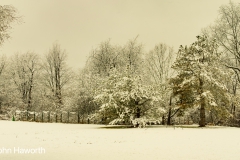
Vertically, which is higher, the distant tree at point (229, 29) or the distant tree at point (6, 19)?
the distant tree at point (229, 29)

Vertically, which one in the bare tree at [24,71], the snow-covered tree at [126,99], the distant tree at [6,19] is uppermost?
the bare tree at [24,71]

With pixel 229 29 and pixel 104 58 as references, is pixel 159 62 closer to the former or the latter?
pixel 104 58

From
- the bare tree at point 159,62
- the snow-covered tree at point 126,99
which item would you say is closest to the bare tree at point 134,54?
the bare tree at point 159,62

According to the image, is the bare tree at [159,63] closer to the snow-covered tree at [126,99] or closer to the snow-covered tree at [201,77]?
the snow-covered tree at [201,77]

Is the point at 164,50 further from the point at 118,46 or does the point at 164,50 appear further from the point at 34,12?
the point at 34,12

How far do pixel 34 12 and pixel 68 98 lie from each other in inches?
981

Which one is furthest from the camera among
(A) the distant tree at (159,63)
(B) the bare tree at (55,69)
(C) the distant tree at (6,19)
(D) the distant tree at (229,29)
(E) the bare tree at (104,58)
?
(B) the bare tree at (55,69)

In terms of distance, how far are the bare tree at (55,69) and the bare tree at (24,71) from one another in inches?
83.1

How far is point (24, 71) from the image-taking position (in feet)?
151

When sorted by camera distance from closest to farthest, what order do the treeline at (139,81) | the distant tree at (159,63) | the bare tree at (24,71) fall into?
the treeline at (139,81), the distant tree at (159,63), the bare tree at (24,71)

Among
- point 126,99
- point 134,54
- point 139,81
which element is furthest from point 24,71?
point 126,99

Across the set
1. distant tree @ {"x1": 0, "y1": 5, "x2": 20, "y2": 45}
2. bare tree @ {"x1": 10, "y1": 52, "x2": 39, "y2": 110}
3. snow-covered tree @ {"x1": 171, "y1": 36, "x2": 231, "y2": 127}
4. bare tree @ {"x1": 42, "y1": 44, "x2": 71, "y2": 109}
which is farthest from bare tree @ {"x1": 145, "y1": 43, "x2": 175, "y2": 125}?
distant tree @ {"x1": 0, "y1": 5, "x2": 20, "y2": 45}

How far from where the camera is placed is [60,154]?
929 centimetres

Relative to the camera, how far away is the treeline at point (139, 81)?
2502 centimetres
